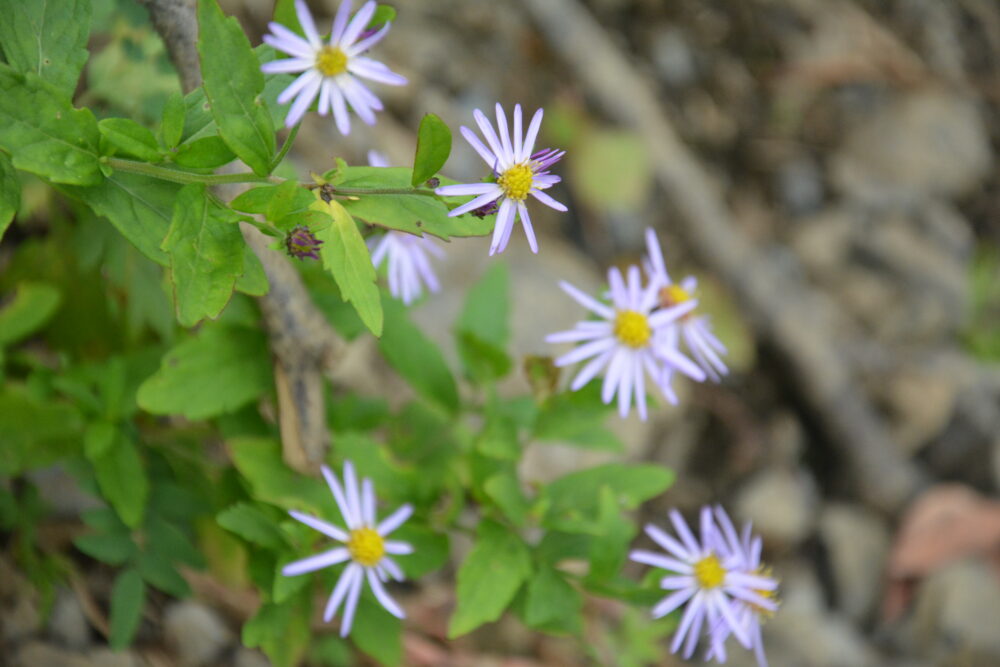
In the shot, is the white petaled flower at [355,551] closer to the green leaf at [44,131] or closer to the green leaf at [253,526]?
the green leaf at [253,526]

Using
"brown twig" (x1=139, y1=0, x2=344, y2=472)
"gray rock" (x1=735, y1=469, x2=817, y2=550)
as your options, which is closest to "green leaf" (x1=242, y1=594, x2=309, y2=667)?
"brown twig" (x1=139, y1=0, x2=344, y2=472)

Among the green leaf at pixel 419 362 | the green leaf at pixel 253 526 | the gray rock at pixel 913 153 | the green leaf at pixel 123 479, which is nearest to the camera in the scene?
the green leaf at pixel 253 526

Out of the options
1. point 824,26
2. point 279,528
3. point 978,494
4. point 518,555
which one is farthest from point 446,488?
point 824,26

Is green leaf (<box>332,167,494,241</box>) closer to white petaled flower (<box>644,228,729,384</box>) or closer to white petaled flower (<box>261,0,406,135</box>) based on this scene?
white petaled flower (<box>261,0,406,135</box>)

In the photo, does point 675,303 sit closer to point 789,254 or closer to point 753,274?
point 753,274

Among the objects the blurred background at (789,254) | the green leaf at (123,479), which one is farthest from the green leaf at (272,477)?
Answer: the blurred background at (789,254)

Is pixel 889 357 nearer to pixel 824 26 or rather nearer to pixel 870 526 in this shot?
pixel 870 526
